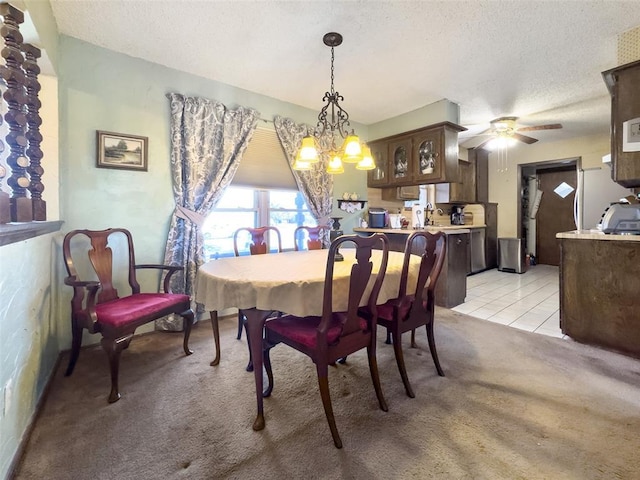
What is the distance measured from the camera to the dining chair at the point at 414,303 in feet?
5.67

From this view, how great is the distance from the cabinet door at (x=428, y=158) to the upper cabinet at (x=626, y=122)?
59.6 inches

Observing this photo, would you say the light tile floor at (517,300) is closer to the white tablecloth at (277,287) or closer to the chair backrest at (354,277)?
the white tablecloth at (277,287)

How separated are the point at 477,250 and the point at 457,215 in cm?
78

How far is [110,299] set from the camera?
2.22 m

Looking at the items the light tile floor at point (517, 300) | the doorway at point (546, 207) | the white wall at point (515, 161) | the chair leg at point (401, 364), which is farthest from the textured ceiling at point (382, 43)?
the doorway at point (546, 207)

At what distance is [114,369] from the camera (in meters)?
1.72

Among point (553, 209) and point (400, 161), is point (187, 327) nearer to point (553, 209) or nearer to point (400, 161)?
point (400, 161)

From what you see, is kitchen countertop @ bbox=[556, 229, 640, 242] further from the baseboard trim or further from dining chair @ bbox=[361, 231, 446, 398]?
the baseboard trim

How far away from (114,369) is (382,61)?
3175 mm

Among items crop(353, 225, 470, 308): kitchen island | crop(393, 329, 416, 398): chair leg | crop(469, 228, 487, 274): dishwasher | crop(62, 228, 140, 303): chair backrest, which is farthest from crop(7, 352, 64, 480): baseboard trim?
crop(469, 228, 487, 274): dishwasher

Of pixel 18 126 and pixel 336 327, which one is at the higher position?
pixel 18 126

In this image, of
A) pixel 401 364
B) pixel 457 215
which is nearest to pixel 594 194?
pixel 457 215

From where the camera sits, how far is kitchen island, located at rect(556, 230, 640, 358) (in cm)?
219

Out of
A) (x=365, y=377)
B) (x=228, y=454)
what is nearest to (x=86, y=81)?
(x=228, y=454)
